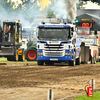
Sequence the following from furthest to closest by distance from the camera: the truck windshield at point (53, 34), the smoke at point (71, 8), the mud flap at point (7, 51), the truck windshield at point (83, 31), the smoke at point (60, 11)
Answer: the smoke at point (60, 11)
the smoke at point (71, 8)
the truck windshield at point (83, 31)
the mud flap at point (7, 51)
the truck windshield at point (53, 34)

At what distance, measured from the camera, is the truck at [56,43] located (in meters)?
28.5

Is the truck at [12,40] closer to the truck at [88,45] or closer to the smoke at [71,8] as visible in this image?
the truck at [88,45]

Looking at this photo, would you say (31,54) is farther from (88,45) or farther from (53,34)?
(53,34)

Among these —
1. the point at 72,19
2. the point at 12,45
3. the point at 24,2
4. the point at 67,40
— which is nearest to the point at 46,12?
the point at 24,2

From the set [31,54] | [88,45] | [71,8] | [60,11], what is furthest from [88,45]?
[60,11]

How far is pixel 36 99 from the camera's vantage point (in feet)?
42.9

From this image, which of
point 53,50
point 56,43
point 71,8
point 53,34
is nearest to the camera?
point 56,43

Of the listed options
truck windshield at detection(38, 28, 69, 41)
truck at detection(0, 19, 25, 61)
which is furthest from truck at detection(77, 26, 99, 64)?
truck at detection(0, 19, 25, 61)

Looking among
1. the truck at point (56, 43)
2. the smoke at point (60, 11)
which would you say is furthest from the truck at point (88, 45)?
the smoke at point (60, 11)

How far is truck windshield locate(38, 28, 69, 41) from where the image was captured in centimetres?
2870

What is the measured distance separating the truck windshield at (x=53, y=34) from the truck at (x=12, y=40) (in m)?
5.77

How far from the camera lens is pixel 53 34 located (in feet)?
94.7

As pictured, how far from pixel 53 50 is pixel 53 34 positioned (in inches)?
44.7

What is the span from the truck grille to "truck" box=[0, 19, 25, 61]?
608 cm
